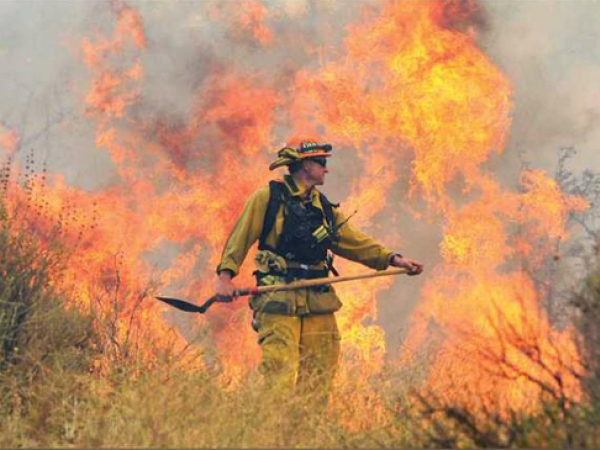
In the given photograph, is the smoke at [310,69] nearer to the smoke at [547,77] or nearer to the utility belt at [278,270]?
the smoke at [547,77]

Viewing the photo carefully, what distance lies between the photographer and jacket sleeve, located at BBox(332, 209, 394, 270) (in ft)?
29.3

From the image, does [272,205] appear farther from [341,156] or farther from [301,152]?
[341,156]

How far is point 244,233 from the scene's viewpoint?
8.42m

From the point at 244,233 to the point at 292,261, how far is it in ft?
1.29

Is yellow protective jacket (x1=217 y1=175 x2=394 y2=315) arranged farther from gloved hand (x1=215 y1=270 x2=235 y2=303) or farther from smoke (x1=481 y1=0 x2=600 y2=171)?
smoke (x1=481 y1=0 x2=600 y2=171)

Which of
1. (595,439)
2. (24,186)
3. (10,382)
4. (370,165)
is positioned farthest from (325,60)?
(595,439)

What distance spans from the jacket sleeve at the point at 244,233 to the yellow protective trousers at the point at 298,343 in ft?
1.43

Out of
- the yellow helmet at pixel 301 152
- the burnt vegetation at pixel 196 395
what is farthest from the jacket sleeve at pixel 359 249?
the burnt vegetation at pixel 196 395

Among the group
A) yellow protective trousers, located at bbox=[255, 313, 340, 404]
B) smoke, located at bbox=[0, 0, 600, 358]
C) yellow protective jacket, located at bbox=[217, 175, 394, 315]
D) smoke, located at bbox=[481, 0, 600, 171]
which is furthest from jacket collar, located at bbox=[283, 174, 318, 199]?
smoke, located at bbox=[481, 0, 600, 171]

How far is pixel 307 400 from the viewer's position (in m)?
7.13

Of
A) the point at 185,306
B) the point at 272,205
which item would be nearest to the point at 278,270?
the point at 272,205

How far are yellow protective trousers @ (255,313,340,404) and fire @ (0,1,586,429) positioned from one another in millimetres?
2855

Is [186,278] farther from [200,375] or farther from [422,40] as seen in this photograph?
[200,375]

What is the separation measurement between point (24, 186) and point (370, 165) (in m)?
6.33
